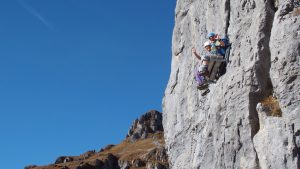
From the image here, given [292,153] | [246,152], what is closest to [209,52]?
[246,152]

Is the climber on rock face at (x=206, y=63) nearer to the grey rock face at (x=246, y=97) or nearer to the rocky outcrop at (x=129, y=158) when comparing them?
the grey rock face at (x=246, y=97)

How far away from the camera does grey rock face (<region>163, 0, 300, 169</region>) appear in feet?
68.9

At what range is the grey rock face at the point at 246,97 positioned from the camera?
2100 cm

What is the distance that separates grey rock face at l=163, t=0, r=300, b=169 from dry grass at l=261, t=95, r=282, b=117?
228mm

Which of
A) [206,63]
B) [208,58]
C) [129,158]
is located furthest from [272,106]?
[129,158]

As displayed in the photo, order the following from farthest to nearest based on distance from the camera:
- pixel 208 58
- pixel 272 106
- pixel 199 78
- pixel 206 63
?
pixel 199 78 → pixel 206 63 → pixel 208 58 → pixel 272 106

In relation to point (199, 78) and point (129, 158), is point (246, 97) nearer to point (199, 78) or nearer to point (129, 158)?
point (199, 78)

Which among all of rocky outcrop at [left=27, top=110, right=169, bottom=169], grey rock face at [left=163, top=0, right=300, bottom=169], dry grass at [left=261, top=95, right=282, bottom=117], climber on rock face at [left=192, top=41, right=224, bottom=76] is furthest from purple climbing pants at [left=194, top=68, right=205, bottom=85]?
rocky outcrop at [left=27, top=110, right=169, bottom=169]

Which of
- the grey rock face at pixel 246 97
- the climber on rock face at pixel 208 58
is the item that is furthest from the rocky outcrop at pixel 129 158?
the climber on rock face at pixel 208 58

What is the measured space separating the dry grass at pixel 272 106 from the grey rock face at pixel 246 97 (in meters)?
0.23

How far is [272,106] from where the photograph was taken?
866 inches

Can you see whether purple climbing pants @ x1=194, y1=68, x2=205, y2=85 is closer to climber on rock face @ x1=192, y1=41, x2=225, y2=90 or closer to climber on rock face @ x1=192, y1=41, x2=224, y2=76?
climber on rock face @ x1=192, y1=41, x2=225, y2=90

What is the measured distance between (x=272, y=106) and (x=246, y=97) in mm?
1624

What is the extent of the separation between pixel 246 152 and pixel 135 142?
584 ft
